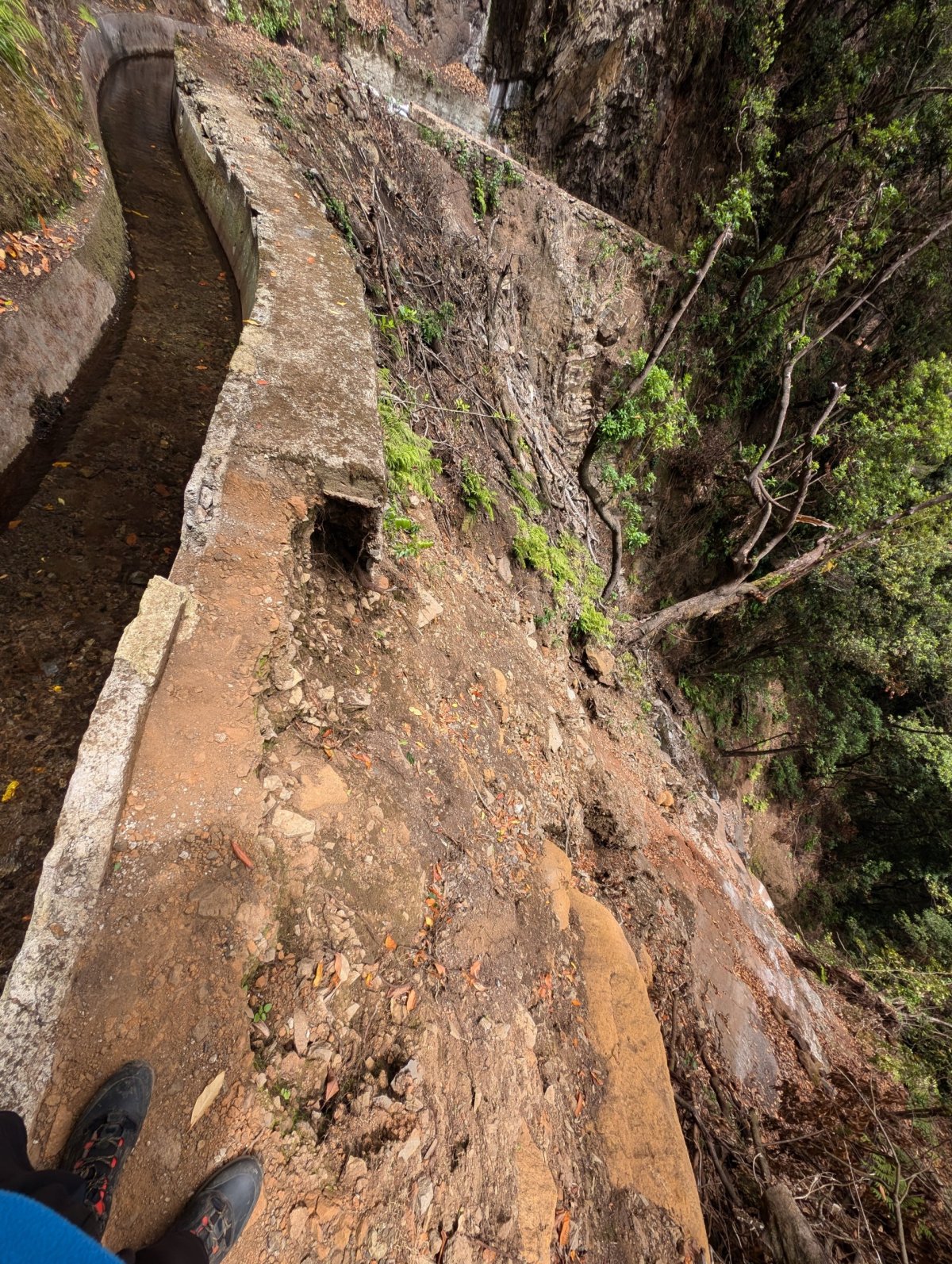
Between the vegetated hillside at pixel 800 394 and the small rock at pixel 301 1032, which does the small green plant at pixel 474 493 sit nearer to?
the vegetated hillside at pixel 800 394

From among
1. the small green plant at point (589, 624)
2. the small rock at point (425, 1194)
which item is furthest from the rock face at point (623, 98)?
the small rock at point (425, 1194)

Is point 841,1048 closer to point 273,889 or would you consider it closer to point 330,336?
point 273,889

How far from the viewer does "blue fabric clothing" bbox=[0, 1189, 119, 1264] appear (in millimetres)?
1107

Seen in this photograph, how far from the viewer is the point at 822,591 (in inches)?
455

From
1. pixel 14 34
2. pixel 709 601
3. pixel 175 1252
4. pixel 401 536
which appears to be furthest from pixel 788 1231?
pixel 14 34

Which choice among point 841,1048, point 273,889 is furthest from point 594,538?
point 273,889

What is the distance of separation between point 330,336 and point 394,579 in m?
2.08

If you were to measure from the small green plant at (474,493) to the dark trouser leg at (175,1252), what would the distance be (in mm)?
5526

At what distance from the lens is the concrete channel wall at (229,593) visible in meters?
1.74

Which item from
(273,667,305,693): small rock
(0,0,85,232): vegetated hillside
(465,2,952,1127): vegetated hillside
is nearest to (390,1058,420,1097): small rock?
(273,667,305,693): small rock

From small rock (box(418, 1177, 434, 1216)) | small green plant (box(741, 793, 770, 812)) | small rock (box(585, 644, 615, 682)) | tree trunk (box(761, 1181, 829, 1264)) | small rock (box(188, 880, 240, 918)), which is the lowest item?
small green plant (box(741, 793, 770, 812))

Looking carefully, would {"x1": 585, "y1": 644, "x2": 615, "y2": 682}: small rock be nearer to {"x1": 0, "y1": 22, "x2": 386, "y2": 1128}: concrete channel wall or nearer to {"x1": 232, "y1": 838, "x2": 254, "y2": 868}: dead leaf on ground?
{"x1": 0, "y1": 22, "x2": 386, "y2": 1128}: concrete channel wall

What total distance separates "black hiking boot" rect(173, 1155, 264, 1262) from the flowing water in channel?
1194 mm

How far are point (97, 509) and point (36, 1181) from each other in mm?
3789
